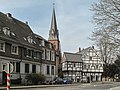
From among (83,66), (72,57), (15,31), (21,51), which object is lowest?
(83,66)

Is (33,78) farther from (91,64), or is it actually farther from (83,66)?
(91,64)

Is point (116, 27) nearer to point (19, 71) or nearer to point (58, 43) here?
point (19, 71)

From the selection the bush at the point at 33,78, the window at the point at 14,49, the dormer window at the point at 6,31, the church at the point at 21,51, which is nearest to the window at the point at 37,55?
the church at the point at 21,51

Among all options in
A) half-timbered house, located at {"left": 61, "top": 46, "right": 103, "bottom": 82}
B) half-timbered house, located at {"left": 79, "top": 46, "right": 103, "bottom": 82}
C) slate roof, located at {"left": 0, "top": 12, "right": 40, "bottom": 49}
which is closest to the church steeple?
half-timbered house, located at {"left": 61, "top": 46, "right": 103, "bottom": 82}

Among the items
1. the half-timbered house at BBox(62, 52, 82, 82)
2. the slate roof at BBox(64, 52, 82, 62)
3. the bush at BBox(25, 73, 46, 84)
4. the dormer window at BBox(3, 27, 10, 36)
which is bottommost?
the bush at BBox(25, 73, 46, 84)

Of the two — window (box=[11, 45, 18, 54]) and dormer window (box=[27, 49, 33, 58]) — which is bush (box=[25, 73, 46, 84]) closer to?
dormer window (box=[27, 49, 33, 58])

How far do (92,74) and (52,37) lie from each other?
2155cm

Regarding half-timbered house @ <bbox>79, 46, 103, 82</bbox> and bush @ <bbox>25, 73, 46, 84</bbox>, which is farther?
half-timbered house @ <bbox>79, 46, 103, 82</bbox>

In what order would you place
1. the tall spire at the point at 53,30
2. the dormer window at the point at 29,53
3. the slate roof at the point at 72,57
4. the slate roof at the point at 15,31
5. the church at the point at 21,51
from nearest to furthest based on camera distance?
1. the church at the point at 21,51
2. the slate roof at the point at 15,31
3. the dormer window at the point at 29,53
4. the slate roof at the point at 72,57
5. the tall spire at the point at 53,30

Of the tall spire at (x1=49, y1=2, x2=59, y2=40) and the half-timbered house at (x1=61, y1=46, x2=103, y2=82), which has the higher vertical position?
the tall spire at (x1=49, y1=2, x2=59, y2=40)

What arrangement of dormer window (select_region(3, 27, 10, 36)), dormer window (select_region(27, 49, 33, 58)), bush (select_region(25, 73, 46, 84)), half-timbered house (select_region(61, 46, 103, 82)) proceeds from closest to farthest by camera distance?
1. dormer window (select_region(3, 27, 10, 36))
2. bush (select_region(25, 73, 46, 84))
3. dormer window (select_region(27, 49, 33, 58))
4. half-timbered house (select_region(61, 46, 103, 82))

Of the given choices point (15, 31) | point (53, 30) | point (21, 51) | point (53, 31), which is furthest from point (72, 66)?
point (21, 51)

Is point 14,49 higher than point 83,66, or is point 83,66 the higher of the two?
point 14,49

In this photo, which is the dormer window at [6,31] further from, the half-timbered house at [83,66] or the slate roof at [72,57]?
the slate roof at [72,57]
